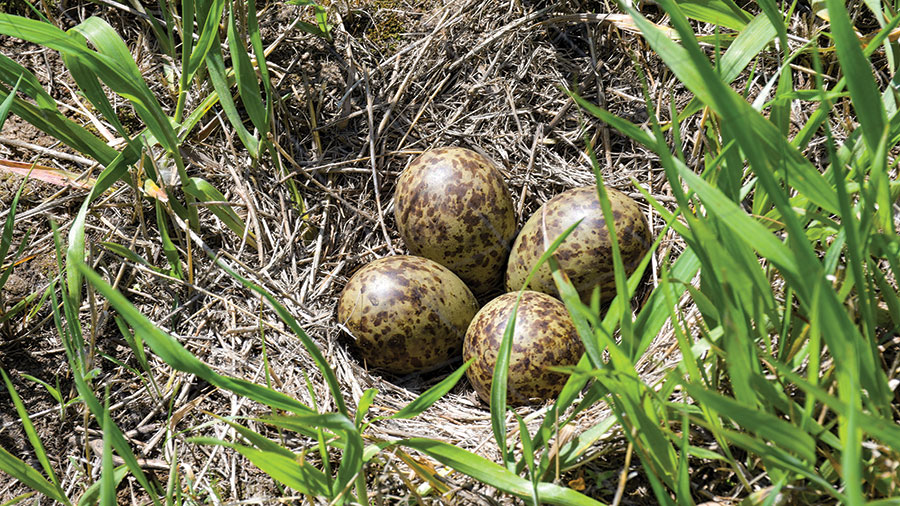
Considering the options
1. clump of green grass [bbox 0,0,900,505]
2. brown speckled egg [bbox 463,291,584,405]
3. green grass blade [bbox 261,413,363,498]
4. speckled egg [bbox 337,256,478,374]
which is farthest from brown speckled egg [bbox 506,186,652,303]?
green grass blade [bbox 261,413,363,498]

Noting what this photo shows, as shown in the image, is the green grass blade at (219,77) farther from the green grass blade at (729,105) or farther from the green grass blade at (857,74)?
the green grass blade at (857,74)

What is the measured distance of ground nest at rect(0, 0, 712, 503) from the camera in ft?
5.95

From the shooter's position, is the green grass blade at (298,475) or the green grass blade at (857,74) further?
the green grass blade at (298,475)

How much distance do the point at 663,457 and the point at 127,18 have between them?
2.27 meters

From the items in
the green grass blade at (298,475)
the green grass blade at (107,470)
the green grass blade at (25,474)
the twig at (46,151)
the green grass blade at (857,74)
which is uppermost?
the green grass blade at (857,74)

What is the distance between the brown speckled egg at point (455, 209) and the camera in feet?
6.72

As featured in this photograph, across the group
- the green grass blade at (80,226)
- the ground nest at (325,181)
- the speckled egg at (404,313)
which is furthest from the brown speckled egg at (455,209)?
the green grass blade at (80,226)

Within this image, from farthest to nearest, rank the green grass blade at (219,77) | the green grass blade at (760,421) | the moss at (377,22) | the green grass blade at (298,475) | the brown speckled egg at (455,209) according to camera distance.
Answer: the moss at (377,22), the brown speckled egg at (455,209), the green grass blade at (219,77), the green grass blade at (298,475), the green grass blade at (760,421)

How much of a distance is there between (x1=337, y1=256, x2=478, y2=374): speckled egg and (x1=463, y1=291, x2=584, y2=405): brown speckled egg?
0.41 ft

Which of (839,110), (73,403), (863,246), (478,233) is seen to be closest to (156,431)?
(73,403)

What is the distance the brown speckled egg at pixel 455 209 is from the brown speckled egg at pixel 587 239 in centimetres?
14

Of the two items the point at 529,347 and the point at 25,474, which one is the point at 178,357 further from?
the point at 529,347

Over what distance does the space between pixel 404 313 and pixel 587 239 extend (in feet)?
1.96

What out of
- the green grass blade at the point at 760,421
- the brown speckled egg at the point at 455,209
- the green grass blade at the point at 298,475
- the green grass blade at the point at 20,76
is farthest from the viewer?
the brown speckled egg at the point at 455,209
